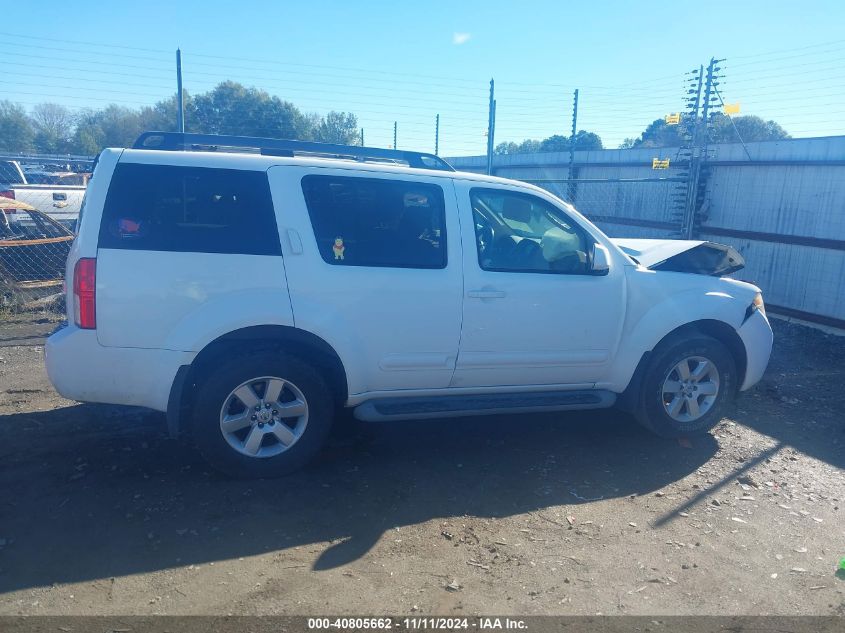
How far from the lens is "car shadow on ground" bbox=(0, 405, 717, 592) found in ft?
11.5

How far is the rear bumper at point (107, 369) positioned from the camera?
3930 millimetres

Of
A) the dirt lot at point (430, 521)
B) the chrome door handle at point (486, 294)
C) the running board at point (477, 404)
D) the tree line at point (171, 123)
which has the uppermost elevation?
the tree line at point (171, 123)

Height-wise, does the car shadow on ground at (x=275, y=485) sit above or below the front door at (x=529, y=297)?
below

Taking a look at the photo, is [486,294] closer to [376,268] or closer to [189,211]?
[376,268]

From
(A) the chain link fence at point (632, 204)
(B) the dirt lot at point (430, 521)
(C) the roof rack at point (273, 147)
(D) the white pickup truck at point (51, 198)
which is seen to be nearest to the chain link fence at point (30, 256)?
(B) the dirt lot at point (430, 521)

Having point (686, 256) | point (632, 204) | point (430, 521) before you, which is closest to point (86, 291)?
point (430, 521)

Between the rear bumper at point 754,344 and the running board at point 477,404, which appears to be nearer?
the running board at point 477,404

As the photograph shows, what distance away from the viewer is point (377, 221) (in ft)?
14.5

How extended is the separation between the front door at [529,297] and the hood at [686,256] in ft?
1.50

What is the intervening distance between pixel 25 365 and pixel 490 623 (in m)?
5.48

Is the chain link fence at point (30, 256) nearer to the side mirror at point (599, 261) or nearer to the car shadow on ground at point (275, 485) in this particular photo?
the car shadow on ground at point (275, 485)

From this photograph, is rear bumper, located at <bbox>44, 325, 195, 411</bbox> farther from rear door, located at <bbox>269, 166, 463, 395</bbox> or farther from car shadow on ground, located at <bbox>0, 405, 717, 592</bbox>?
rear door, located at <bbox>269, 166, 463, 395</bbox>

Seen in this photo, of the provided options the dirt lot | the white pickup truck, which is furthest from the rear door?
the white pickup truck

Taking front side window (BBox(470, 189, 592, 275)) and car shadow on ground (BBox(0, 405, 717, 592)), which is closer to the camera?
car shadow on ground (BBox(0, 405, 717, 592))
